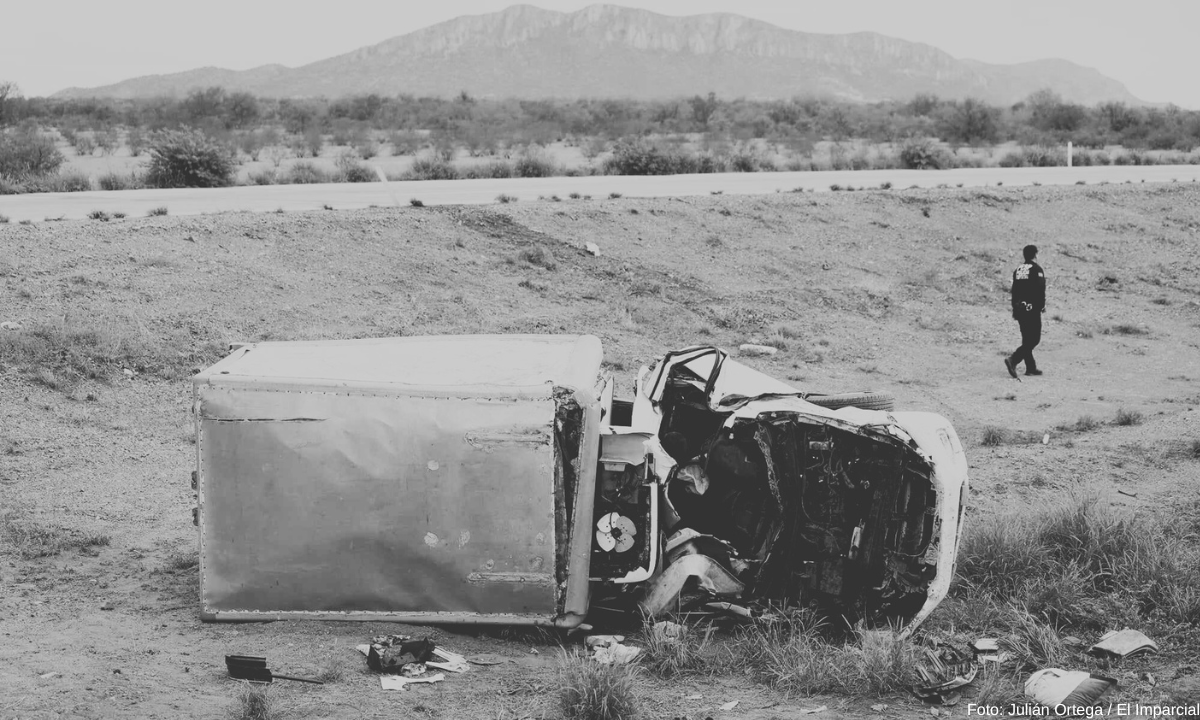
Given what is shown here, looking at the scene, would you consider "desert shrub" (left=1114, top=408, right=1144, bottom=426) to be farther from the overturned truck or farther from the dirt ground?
the overturned truck

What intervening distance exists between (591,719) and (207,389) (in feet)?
8.31

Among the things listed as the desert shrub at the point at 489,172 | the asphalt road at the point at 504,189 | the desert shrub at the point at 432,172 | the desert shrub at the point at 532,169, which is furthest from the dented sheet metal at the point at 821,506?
the desert shrub at the point at 532,169

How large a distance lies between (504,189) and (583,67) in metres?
138

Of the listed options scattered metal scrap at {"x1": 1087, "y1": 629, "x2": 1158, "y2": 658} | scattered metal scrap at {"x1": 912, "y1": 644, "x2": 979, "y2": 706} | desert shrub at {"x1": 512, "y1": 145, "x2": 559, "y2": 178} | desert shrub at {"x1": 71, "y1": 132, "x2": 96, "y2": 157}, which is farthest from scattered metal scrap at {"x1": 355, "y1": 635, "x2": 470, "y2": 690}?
desert shrub at {"x1": 71, "y1": 132, "x2": 96, "y2": 157}

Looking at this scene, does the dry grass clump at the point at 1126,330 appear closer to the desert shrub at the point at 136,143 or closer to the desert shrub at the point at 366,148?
the desert shrub at the point at 366,148

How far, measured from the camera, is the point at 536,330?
14531 millimetres

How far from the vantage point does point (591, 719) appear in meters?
4.83

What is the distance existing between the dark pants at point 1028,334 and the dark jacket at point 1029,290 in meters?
0.08

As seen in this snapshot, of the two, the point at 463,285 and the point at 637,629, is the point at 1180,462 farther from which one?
the point at 463,285

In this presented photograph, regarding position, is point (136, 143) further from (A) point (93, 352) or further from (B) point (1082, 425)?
(B) point (1082, 425)

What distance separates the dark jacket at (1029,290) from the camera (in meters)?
13.6

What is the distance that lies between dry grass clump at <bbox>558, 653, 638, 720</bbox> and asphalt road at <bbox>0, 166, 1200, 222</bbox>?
13293mm

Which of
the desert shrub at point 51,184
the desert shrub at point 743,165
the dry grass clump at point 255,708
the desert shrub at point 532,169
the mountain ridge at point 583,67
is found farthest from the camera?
the mountain ridge at point 583,67

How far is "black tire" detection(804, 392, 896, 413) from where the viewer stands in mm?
6570
